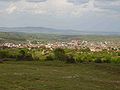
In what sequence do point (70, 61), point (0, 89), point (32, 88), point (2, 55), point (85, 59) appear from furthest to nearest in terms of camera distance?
point (85, 59), point (2, 55), point (70, 61), point (32, 88), point (0, 89)

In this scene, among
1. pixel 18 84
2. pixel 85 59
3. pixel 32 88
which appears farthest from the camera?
pixel 85 59

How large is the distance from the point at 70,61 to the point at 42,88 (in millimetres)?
73615

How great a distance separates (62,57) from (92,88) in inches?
3336

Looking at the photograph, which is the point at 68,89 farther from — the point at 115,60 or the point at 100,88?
the point at 115,60

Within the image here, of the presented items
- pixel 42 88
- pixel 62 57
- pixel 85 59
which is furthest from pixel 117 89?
pixel 85 59

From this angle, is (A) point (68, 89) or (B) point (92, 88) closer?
(A) point (68, 89)

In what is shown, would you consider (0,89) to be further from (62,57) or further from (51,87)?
(62,57)

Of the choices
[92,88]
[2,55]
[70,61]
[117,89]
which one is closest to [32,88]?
[92,88]

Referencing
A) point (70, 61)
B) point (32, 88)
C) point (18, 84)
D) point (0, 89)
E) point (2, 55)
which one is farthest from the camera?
point (2, 55)

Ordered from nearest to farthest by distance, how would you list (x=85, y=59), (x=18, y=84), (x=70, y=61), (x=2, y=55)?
(x=18, y=84) → (x=70, y=61) → (x=2, y=55) → (x=85, y=59)

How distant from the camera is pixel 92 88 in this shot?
39625 millimetres

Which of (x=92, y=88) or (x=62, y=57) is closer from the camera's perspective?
(x=92, y=88)

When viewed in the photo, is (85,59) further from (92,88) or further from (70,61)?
(92,88)

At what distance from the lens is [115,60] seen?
12431 cm
